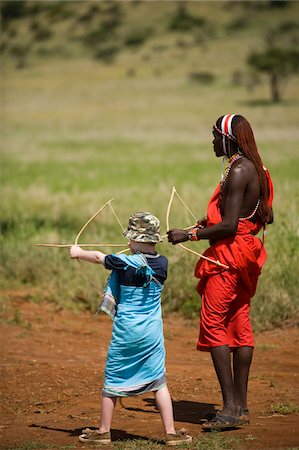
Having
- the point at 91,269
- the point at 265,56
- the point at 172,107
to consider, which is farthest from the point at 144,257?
the point at 265,56

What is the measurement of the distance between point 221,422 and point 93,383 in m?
1.65

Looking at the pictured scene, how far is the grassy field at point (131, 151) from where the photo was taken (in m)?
10.5

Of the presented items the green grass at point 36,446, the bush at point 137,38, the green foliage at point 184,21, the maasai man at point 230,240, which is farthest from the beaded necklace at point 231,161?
the green foliage at point 184,21

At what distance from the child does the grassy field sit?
143 inches

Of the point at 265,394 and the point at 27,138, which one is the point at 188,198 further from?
the point at 27,138

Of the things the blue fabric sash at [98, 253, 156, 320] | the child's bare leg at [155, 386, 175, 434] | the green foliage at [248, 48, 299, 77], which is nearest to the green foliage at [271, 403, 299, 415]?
the child's bare leg at [155, 386, 175, 434]

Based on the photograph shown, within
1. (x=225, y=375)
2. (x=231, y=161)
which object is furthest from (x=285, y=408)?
(x=231, y=161)

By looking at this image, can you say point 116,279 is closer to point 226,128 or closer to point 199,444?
point 199,444

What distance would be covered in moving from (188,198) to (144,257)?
11607 mm

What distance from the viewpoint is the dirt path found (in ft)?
20.6

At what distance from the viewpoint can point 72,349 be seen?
8938mm

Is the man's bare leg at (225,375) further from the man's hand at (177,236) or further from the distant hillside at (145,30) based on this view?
the distant hillside at (145,30)

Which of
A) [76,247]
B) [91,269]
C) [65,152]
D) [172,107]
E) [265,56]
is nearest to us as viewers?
[76,247]

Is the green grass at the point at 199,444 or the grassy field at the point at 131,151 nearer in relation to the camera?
the green grass at the point at 199,444
